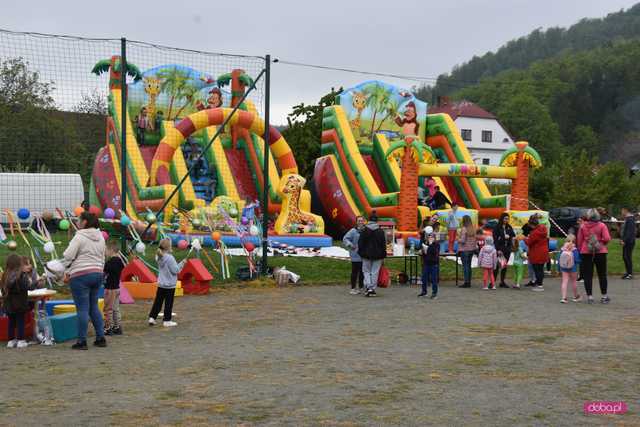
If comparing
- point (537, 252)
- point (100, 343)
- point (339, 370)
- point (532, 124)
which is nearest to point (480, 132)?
point (532, 124)

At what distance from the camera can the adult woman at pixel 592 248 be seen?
41.7 ft

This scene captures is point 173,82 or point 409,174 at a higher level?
point 173,82

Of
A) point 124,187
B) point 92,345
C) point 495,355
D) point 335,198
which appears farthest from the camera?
point 335,198

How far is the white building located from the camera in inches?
2857

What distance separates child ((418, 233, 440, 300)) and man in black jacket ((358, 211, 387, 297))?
28.0 inches

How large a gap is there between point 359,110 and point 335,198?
10.9 feet

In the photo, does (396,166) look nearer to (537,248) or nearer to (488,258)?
(537,248)

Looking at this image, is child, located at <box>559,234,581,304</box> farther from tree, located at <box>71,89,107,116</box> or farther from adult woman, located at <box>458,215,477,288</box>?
tree, located at <box>71,89,107,116</box>

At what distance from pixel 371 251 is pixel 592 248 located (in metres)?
3.60

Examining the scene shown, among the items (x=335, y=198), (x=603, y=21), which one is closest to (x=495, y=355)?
(x=335, y=198)

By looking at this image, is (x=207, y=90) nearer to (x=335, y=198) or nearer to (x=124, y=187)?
(x=335, y=198)

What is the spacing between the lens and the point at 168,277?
33.7ft

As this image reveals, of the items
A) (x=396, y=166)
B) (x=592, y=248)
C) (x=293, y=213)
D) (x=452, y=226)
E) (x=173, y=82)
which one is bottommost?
(x=592, y=248)

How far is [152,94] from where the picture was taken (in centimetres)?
2388
